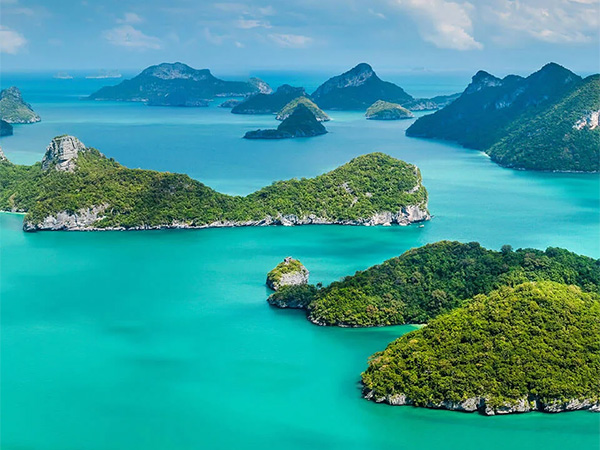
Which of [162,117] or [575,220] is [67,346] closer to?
[575,220]

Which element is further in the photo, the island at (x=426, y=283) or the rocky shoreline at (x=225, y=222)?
the rocky shoreline at (x=225, y=222)

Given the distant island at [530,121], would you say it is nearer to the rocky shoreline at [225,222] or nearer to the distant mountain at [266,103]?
the rocky shoreline at [225,222]

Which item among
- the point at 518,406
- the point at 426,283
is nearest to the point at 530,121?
the point at 426,283

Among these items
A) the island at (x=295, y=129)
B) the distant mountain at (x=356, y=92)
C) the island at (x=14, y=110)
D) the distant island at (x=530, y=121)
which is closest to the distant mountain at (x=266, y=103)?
the distant mountain at (x=356, y=92)

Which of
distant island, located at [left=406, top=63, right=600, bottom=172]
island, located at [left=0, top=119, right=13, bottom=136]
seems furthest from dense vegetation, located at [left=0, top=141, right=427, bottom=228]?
island, located at [left=0, top=119, right=13, bottom=136]

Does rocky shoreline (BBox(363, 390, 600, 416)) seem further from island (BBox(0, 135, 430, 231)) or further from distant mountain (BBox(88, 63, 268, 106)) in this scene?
distant mountain (BBox(88, 63, 268, 106))

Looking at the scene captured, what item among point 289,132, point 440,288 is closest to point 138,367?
point 440,288

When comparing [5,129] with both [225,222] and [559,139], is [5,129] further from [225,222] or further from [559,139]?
[559,139]
